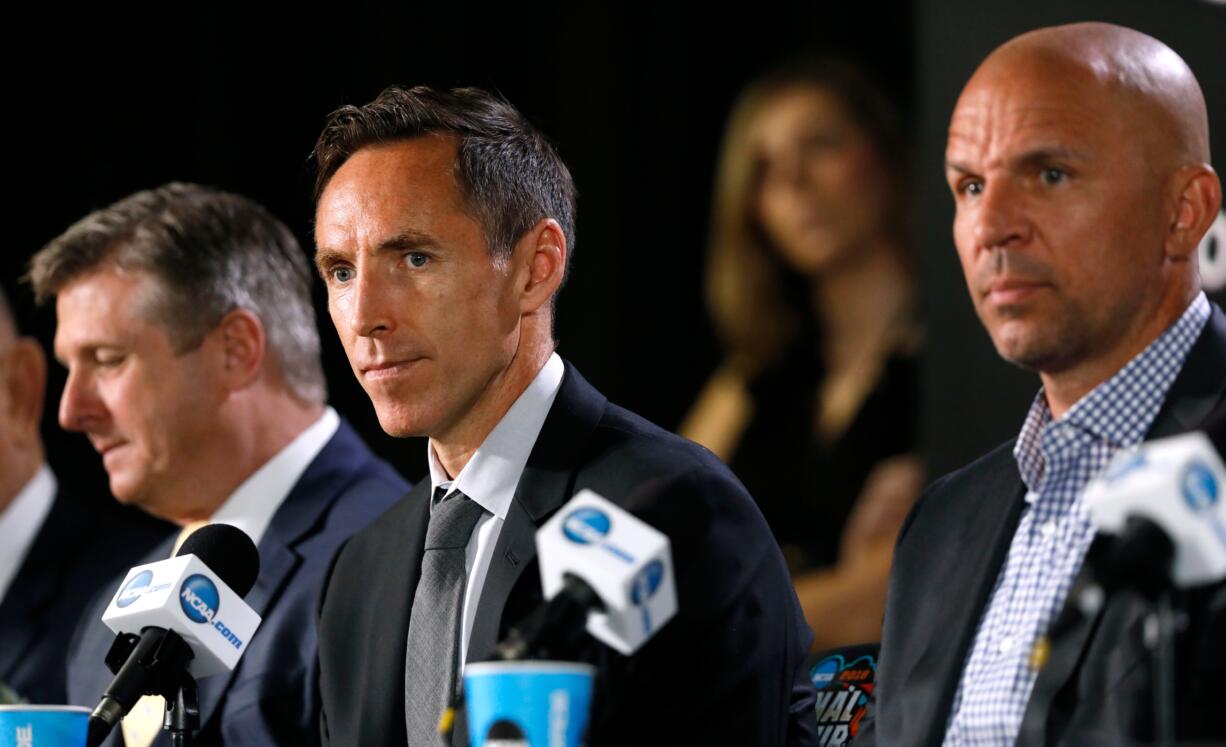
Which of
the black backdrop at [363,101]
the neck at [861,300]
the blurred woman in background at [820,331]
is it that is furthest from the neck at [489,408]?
the black backdrop at [363,101]

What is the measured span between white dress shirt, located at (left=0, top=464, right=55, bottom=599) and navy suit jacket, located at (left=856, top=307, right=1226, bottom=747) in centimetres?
242

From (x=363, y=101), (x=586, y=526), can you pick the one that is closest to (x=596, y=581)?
(x=586, y=526)

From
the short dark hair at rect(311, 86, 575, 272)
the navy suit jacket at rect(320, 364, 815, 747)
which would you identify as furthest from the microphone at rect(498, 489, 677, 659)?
the short dark hair at rect(311, 86, 575, 272)

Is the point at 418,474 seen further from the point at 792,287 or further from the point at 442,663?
the point at 442,663

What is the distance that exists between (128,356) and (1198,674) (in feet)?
7.76

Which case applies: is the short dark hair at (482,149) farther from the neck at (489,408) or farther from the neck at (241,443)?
the neck at (241,443)

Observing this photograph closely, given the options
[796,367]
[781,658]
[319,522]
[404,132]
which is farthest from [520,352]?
[796,367]

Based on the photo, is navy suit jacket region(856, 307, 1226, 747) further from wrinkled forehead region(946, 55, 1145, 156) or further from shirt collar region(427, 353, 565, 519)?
shirt collar region(427, 353, 565, 519)

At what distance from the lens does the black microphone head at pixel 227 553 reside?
2.34m

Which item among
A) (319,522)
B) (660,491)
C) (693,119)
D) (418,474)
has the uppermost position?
(693,119)

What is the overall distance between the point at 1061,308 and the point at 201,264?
2044mm

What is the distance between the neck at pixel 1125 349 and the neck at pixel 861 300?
8.20 feet

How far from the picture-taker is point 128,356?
352 cm

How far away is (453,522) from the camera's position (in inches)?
99.2
